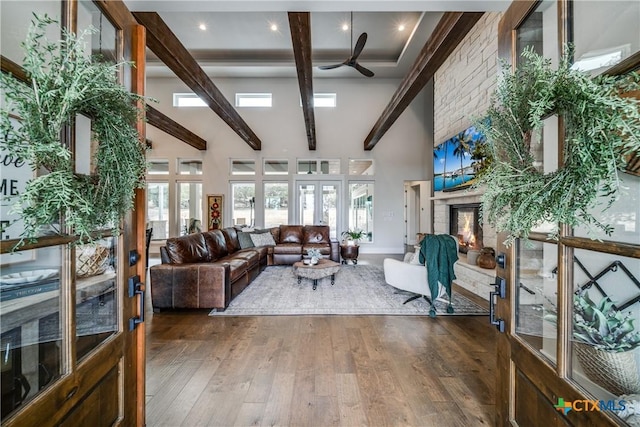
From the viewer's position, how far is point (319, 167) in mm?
8406

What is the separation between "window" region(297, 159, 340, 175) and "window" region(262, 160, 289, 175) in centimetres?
44

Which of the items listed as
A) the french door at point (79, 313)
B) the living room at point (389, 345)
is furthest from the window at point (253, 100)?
the french door at point (79, 313)

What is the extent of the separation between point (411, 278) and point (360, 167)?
544cm

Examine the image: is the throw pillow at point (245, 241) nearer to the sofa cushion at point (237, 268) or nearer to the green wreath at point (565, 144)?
the sofa cushion at point (237, 268)

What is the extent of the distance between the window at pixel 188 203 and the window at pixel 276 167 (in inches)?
84.3

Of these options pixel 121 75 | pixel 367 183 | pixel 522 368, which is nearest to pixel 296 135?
pixel 367 183

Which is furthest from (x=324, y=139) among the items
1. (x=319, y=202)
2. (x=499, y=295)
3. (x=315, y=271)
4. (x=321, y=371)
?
(x=499, y=295)

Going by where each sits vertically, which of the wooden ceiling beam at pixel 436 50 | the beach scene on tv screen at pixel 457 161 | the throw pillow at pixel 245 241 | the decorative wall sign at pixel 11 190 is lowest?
the throw pillow at pixel 245 241

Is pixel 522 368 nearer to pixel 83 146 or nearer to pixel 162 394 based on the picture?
pixel 83 146

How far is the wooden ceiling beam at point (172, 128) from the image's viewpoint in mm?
5438

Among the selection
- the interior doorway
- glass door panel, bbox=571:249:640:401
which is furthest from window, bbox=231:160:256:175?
glass door panel, bbox=571:249:640:401

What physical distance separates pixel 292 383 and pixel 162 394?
92 centimetres

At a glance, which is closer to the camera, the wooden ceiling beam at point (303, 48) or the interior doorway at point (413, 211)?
the wooden ceiling beam at point (303, 48)

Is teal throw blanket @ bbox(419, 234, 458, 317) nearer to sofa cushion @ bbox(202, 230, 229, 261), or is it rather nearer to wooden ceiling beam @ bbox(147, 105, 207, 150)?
sofa cushion @ bbox(202, 230, 229, 261)
